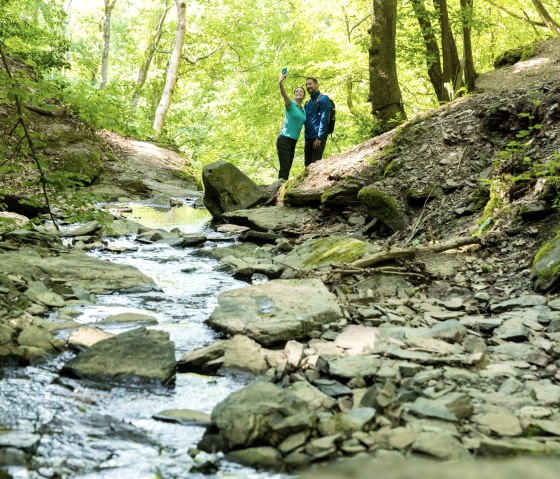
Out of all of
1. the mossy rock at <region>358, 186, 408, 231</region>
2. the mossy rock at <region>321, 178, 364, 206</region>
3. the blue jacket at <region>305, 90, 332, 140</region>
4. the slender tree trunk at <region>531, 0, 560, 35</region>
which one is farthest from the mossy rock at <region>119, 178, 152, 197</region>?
the slender tree trunk at <region>531, 0, 560, 35</region>

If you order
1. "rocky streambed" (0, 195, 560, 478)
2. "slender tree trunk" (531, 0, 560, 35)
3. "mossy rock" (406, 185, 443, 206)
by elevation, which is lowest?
"rocky streambed" (0, 195, 560, 478)

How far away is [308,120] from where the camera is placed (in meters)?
10.9

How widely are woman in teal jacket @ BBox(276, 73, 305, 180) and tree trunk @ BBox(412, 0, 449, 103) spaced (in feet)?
10.2

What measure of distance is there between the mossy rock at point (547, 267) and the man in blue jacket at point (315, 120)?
6.06m

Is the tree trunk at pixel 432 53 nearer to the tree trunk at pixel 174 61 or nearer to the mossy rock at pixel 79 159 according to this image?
the mossy rock at pixel 79 159

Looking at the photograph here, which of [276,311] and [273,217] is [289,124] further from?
[276,311]

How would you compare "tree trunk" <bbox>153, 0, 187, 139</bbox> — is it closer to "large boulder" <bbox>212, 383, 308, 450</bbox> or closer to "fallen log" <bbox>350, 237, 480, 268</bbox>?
"fallen log" <bbox>350, 237, 480, 268</bbox>

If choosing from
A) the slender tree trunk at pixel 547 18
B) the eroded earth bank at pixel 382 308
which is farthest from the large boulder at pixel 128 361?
the slender tree trunk at pixel 547 18

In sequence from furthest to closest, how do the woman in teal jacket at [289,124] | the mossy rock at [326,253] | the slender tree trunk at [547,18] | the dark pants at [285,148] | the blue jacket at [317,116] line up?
1. the slender tree trunk at [547,18]
2. the dark pants at [285,148]
3. the woman in teal jacket at [289,124]
4. the blue jacket at [317,116]
5. the mossy rock at [326,253]

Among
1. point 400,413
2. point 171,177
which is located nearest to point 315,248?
point 400,413

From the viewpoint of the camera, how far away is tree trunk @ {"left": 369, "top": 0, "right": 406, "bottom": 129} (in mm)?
10656

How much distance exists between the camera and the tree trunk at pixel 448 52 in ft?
36.3

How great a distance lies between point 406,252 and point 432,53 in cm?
773

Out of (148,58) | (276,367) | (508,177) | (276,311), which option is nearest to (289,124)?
(508,177)
